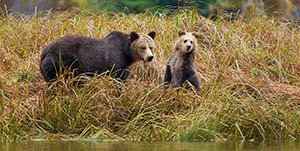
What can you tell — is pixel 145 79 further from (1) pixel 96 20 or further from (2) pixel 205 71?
(1) pixel 96 20

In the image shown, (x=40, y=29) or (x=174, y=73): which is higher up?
(x=40, y=29)

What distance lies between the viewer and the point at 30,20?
12336 millimetres

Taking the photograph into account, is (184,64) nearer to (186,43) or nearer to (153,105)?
(186,43)

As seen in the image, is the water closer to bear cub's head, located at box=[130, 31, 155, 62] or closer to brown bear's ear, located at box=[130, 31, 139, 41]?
bear cub's head, located at box=[130, 31, 155, 62]

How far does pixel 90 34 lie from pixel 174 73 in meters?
2.73

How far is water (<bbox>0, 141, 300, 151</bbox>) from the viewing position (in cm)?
591

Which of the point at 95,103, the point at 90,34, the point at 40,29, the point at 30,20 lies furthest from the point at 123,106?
the point at 30,20

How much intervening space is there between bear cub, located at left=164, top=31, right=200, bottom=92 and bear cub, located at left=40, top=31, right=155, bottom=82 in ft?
1.33

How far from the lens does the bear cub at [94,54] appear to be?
8.43 metres

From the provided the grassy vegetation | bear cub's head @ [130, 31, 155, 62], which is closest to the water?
the grassy vegetation

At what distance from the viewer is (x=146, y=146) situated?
6.18 metres

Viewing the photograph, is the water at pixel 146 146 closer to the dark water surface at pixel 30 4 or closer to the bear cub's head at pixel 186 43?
the bear cub's head at pixel 186 43

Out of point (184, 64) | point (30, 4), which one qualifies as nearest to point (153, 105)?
point (184, 64)

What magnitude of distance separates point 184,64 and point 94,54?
1.34 metres
